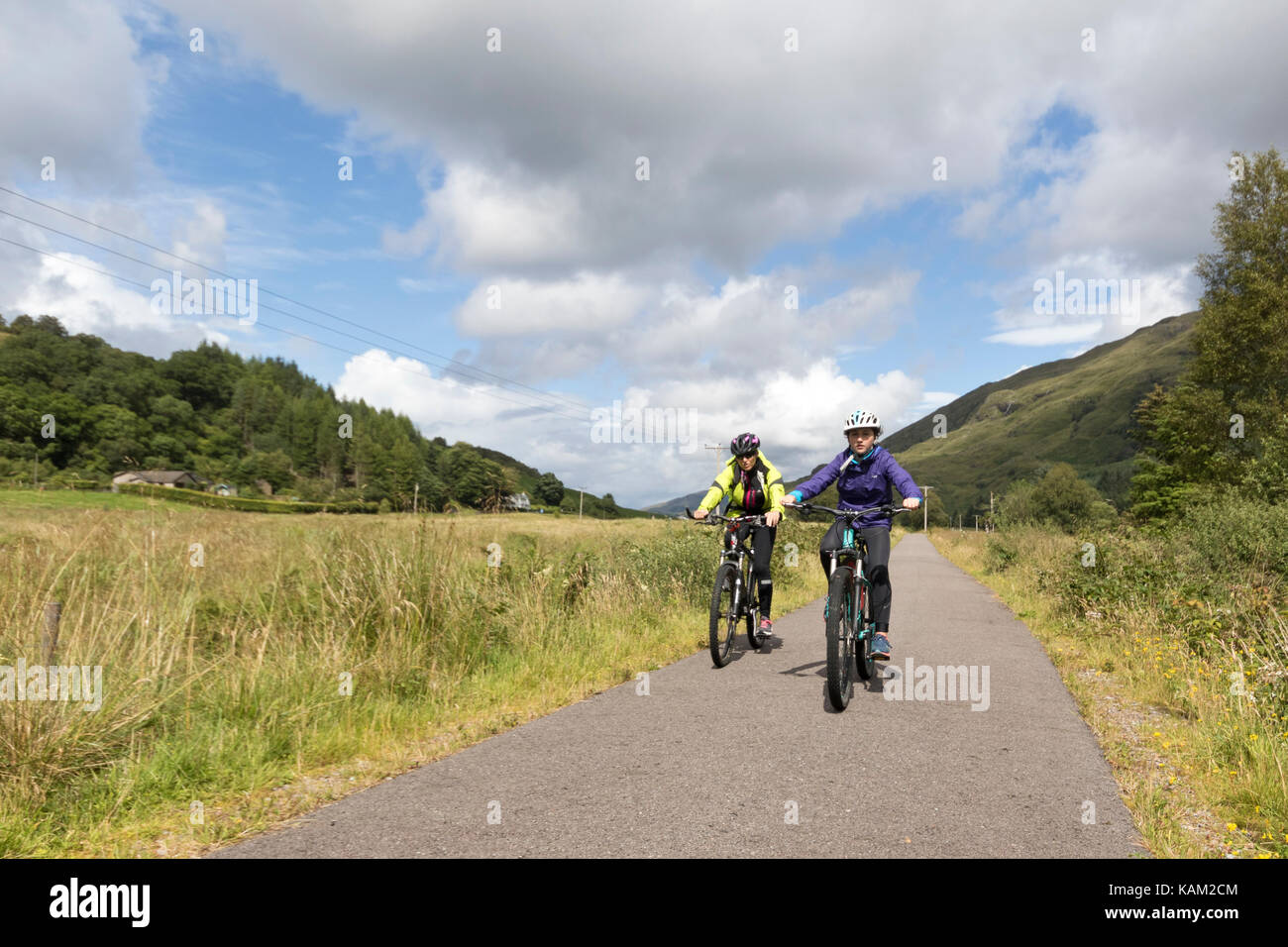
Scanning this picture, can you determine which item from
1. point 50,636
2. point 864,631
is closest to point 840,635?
point 864,631

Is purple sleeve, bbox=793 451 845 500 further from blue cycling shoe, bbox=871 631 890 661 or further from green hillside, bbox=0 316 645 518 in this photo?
green hillside, bbox=0 316 645 518

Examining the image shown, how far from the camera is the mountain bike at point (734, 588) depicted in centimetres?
754

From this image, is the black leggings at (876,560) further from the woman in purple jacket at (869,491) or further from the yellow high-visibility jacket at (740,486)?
the yellow high-visibility jacket at (740,486)

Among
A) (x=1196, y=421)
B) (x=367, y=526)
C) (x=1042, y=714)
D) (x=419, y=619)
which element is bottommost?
(x=1042, y=714)

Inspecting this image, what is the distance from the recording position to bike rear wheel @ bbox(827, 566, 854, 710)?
5.57 meters

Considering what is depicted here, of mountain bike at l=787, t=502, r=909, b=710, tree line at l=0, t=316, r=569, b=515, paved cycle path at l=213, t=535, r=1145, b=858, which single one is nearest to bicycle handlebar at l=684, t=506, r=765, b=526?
mountain bike at l=787, t=502, r=909, b=710

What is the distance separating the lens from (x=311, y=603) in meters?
6.46

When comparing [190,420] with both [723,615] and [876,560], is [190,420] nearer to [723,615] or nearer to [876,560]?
[723,615]

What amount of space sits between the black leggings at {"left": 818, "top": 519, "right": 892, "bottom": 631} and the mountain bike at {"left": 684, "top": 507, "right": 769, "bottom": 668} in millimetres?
1228

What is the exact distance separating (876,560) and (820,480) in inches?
36.2

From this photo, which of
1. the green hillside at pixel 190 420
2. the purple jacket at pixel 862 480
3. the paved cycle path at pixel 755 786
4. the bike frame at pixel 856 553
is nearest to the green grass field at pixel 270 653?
the paved cycle path at pixel 755 786

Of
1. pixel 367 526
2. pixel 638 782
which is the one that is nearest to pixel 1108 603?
pixel 638 782
